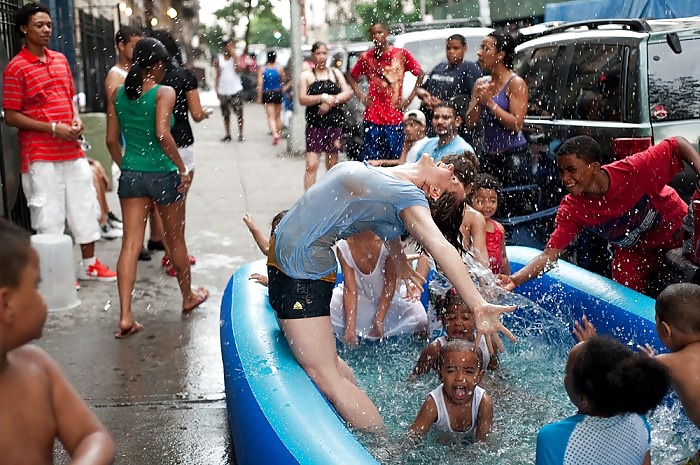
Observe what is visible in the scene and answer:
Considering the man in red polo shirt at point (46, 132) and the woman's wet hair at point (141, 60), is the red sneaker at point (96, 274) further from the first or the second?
the woman's wet hair at point (141, 60)

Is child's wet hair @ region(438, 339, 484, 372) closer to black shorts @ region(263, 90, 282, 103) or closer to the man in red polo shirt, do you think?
the man in red polo shirt

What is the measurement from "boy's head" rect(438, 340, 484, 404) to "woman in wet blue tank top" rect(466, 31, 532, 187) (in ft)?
10.9

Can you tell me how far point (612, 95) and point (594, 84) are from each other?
1.05 ft

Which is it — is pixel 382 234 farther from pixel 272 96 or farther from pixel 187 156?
pixel 272 96

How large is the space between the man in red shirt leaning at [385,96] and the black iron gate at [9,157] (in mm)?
3285

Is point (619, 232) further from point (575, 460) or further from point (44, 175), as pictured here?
point (44, 175)

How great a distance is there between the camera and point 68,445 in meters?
2.13

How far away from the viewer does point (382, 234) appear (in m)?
3.87

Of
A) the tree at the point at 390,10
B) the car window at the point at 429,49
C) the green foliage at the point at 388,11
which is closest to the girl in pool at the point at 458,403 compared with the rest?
the car window at the point at 429,49

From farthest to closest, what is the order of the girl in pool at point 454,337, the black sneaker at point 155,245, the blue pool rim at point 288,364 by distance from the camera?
the black sneaker at point 155,245, the girl in pool at point 454,337, the blue pool rim at point 288,364

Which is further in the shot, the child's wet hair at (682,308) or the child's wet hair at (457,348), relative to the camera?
the child's wet hair at (457,348)

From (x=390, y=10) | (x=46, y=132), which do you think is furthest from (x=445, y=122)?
(x=390, y=10)

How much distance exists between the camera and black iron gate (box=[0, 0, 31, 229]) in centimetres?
695

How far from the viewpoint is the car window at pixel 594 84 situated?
6.29 metres
